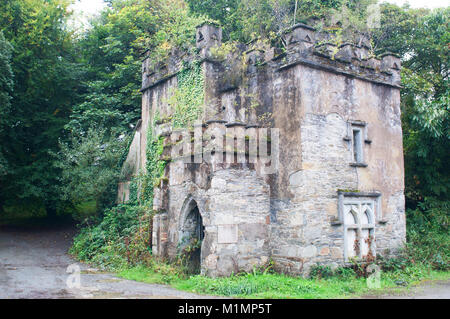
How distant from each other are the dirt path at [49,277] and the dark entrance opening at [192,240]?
5.61 ft

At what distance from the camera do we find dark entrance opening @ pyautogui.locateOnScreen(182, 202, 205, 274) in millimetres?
11695

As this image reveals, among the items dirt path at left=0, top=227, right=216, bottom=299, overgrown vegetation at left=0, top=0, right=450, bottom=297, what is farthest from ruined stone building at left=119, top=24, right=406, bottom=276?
dirt path at left=0, top=227, right=216, bottom=299

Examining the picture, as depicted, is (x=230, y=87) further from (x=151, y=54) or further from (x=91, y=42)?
(x=91, y=42)

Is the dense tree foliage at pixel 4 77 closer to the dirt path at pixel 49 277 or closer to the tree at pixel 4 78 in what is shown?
the tree at pixel 4 78

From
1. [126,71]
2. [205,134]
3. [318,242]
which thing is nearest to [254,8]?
[126,71]

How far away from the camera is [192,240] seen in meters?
11.8

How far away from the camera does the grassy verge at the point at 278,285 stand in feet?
29.8

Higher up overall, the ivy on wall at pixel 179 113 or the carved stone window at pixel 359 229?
the ivy on wall at pixel 179 113

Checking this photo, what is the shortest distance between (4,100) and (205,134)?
418 inches

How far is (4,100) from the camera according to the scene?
16.9 m

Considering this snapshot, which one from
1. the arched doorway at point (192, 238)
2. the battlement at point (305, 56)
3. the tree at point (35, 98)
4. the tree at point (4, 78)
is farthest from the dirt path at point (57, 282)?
the battlement at point (305, 56)

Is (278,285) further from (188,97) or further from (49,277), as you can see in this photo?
(188,97)

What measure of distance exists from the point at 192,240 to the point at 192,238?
8 centimetres

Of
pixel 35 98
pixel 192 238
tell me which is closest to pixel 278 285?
pixel 192 238
